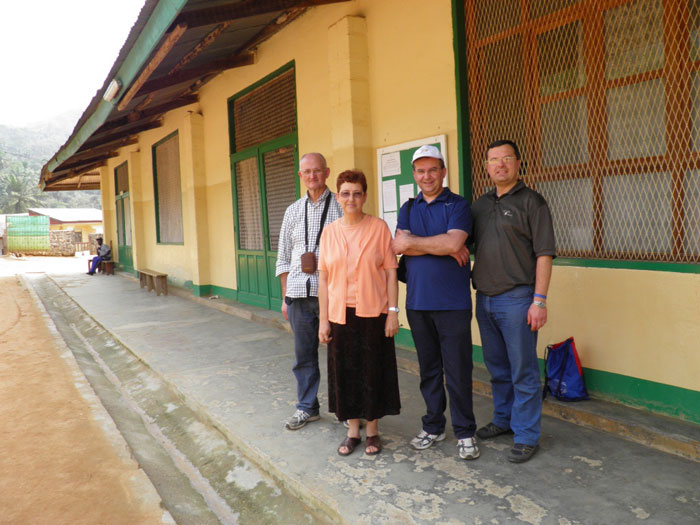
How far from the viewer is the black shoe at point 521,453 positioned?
2.99 metres


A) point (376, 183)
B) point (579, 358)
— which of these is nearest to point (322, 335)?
point (579, 358)

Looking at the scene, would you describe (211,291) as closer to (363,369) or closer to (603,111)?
(363,369)

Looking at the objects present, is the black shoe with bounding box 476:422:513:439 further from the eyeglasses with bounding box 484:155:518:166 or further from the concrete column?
the concrete column

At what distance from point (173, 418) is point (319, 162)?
8.13 ft

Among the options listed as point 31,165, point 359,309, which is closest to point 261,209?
point 359,309

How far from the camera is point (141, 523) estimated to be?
9.22 ft

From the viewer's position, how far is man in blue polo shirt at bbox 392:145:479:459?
3.04m

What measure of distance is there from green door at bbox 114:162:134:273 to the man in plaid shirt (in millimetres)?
13968

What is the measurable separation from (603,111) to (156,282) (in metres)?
9.82

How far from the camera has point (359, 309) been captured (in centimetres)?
305

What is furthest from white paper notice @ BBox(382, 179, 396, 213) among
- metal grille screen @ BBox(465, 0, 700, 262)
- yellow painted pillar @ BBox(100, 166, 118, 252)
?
yellow painted pillar @ BBox(100, 166, 118, 252)

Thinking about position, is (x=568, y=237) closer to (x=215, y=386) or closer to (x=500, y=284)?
(x=500, y=284)

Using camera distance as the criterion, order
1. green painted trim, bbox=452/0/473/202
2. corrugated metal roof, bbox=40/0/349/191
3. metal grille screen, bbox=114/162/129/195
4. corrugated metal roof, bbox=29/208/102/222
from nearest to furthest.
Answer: green painted trim, bbox=452/0/473/202
corrugated metal roof, bbox=40/0/349/191
metal grille screen, bbox=114/162/129/195
corrugated metal roof, bbox=29/208/102/222

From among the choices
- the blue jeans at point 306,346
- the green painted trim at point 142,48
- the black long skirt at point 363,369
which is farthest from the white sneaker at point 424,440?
the green painted trim at point 142,48
